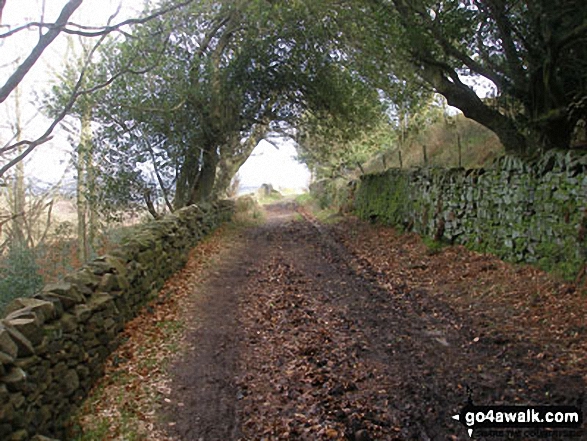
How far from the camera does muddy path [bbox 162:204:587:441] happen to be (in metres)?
4.41

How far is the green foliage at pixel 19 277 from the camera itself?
29.5 feet

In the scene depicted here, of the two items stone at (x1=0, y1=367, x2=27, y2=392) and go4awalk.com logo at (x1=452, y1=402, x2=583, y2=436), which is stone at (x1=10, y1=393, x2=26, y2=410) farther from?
go4awalk.com logo at (x1=452, y1=402, x2=583, y2=436)

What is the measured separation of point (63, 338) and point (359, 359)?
129 inches

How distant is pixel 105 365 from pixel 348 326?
3279mm

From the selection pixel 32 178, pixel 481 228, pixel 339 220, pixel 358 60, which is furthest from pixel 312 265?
pixel 32 178

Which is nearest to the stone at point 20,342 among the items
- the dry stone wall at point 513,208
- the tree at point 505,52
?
the dry stone wall at point 513,208

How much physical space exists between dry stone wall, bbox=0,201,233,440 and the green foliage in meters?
2.65

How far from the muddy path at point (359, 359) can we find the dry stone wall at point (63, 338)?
0.98 m

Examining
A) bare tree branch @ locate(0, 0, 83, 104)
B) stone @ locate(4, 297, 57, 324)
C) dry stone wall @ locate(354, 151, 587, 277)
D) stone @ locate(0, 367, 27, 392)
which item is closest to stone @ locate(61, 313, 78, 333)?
stone @ locate(4, 297, 57, 324)

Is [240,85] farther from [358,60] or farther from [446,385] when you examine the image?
[446,385]

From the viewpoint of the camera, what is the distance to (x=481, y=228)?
32.7 ft

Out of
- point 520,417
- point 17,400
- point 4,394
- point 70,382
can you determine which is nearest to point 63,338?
point 70,382

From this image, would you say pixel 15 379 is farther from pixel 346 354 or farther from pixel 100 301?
pixel 346 354

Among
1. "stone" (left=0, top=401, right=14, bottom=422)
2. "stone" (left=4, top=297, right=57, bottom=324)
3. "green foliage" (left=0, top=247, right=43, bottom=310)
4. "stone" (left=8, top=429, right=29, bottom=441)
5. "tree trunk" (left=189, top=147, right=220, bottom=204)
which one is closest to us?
"stone" (left=0, top=401, right=14, bottom=422)
